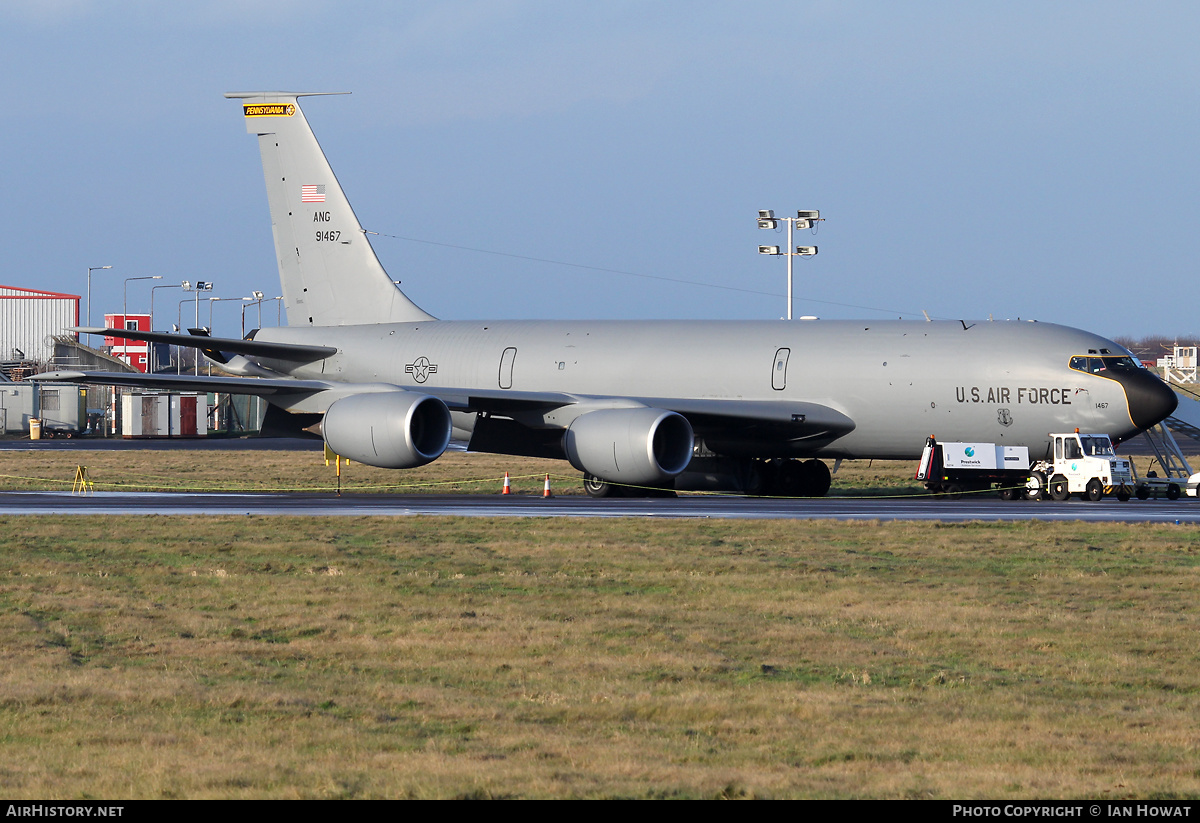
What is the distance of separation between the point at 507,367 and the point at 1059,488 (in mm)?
12690

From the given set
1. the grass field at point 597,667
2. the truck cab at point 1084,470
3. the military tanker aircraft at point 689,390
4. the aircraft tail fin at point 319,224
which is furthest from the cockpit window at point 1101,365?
the aircraft tail fin at point 319,224

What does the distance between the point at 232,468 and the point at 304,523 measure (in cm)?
2402

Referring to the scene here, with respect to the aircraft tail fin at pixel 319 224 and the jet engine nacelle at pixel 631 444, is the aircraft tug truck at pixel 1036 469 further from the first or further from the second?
the aircraft tail fin at pixel 319 224

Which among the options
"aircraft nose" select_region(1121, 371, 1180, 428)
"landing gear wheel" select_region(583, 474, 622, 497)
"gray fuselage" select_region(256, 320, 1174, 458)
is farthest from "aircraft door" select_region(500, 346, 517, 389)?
"aircraft nose" select_region(1121, 371, 1180, 428)

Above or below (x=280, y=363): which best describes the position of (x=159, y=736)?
below

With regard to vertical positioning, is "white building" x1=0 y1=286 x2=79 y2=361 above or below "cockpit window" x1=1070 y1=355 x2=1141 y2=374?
above

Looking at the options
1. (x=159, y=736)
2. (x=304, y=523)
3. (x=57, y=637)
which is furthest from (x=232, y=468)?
(x=159, y=736)

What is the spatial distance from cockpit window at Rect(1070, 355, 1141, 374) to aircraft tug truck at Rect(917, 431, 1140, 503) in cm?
133

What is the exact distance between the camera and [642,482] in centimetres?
2870

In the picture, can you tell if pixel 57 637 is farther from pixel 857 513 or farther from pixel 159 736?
pixel 857 513

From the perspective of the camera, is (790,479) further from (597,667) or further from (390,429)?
(597,667)

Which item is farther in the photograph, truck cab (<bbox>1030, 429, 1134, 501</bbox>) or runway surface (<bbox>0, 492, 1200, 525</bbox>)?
truck cab (<bbox>1030, 429, 1134, 501</bbox>)

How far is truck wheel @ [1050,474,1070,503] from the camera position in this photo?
2950cm

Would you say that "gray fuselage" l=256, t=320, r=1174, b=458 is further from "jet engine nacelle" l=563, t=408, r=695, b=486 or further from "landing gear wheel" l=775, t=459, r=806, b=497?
"jet engine nacelle" l=563, t=408, r=695, b=486
